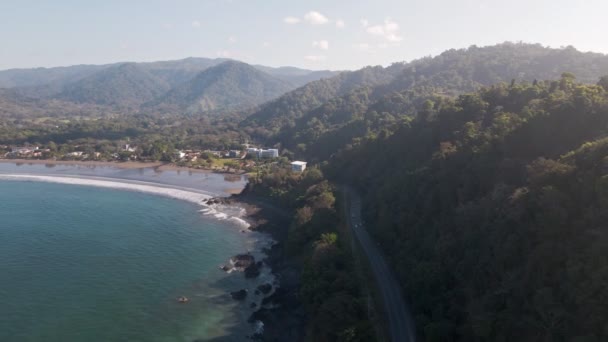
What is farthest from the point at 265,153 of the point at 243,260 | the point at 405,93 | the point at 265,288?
the point at 265,288

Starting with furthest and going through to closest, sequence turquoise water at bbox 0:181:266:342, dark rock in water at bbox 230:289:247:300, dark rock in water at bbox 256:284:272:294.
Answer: dark rock in water at bbox 256:284:272:294 → dark rock in water at bbox 230:289:247:300 → turquoise water at bbox 0:181:266:342

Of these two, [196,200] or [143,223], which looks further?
[196,200]

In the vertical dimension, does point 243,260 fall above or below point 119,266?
above

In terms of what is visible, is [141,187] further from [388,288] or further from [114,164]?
[388,288]

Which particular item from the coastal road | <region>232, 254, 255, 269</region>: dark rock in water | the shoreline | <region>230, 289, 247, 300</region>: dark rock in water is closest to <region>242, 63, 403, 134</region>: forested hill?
the shoreline

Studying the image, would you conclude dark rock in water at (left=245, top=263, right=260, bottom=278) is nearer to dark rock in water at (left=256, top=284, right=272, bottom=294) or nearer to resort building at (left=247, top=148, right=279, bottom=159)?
dark rock in water at (left=256, top=284, right=272, bottom=294)

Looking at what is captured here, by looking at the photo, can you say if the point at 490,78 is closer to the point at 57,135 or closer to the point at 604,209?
the point at 604,209

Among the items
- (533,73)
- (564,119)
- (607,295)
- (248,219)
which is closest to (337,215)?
(248,219)
